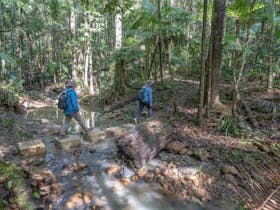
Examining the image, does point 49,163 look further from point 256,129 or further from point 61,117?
point 256,129

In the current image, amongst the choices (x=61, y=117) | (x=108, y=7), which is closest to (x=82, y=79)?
(x=61, y=117)

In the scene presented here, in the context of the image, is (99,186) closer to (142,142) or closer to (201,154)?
(142,142)

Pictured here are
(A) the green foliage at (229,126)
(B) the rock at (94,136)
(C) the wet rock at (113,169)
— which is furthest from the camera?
(B) the rock at (94,136)

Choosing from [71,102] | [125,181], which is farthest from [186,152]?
[71,102]

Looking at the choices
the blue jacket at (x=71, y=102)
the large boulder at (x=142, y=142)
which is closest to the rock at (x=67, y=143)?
the blue jacket at (x=71, y=102)

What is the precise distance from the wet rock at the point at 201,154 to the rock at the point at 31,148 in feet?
12.1

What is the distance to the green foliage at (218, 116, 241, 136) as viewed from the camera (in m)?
6.71

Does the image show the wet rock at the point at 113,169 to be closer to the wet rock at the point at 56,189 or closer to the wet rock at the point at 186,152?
the wet rock at the point at 56,189

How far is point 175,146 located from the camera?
605 centimetres

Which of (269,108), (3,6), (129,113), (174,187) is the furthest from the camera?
(3,6)

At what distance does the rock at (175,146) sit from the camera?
235 inches

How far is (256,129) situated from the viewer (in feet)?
23.3

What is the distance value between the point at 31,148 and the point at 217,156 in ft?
14.4

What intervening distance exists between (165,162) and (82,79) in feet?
42.9
